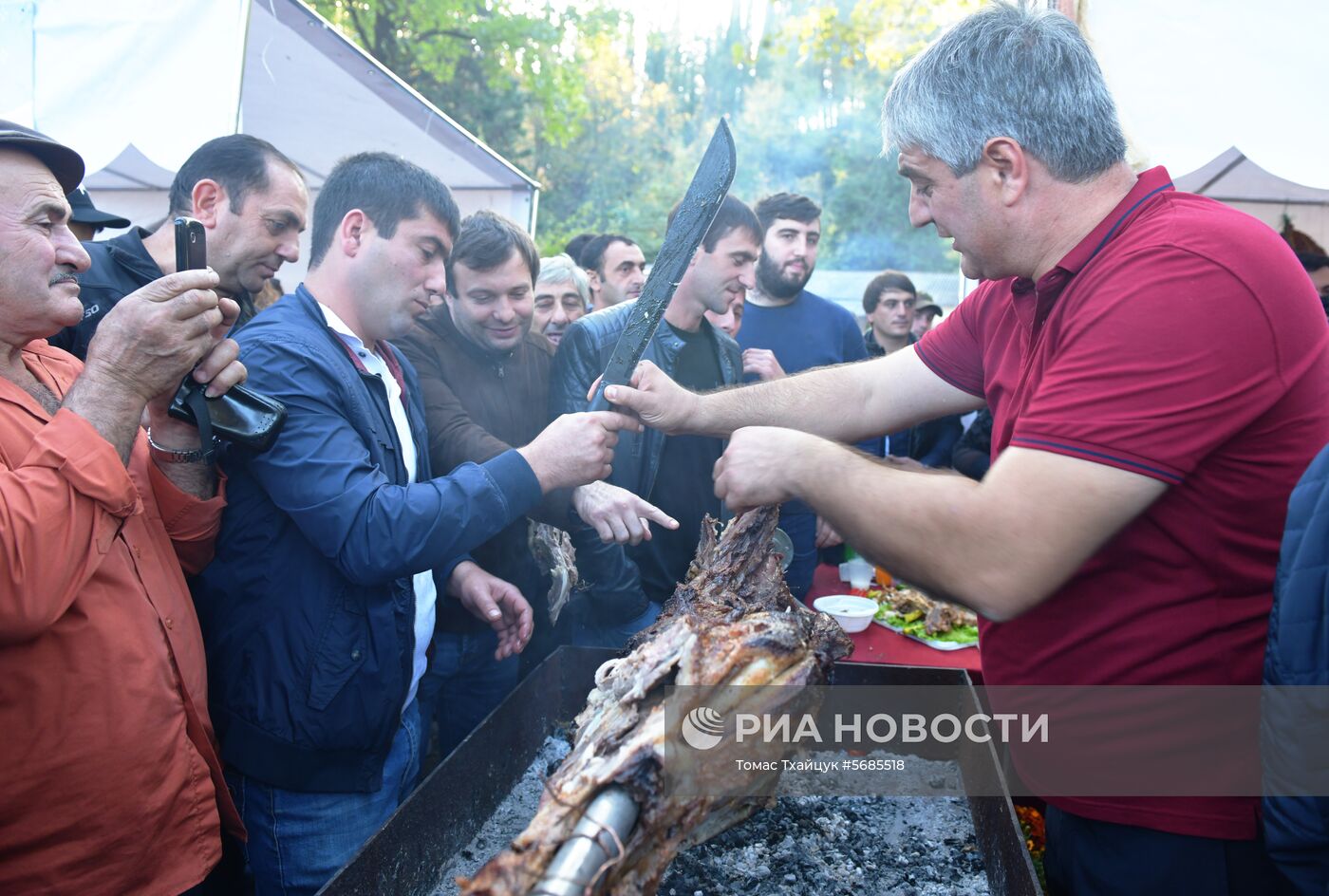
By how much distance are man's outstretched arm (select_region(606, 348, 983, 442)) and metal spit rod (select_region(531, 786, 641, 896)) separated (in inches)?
53.8

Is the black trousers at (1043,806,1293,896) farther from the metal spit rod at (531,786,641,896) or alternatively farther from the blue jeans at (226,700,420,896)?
the blue jeans at (226,700,420,896)

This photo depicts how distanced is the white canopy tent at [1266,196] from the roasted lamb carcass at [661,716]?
8176mm

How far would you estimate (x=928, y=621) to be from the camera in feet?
13.2

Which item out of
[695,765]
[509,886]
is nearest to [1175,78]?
[695,765]

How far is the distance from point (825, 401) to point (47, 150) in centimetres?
232

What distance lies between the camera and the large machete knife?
8.13 ft

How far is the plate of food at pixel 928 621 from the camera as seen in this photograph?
390cm

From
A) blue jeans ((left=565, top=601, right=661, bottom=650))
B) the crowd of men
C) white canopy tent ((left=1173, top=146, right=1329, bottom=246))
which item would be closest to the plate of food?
blue jeans ((left=565, top=601, right=661, bottom=650))

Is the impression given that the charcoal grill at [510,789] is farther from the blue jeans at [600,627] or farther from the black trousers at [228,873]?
the blue jeans at [600,627]

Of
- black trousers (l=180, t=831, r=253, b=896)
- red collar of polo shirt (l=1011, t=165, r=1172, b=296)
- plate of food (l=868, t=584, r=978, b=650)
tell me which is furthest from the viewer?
plate of food (l=868, t=584, r=978, b=650)

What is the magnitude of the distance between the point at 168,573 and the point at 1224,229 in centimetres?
268

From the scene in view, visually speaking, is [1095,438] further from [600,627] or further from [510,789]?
[600,627]

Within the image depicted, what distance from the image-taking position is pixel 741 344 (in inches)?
228

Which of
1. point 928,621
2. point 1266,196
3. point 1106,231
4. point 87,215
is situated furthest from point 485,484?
point 1266,196
